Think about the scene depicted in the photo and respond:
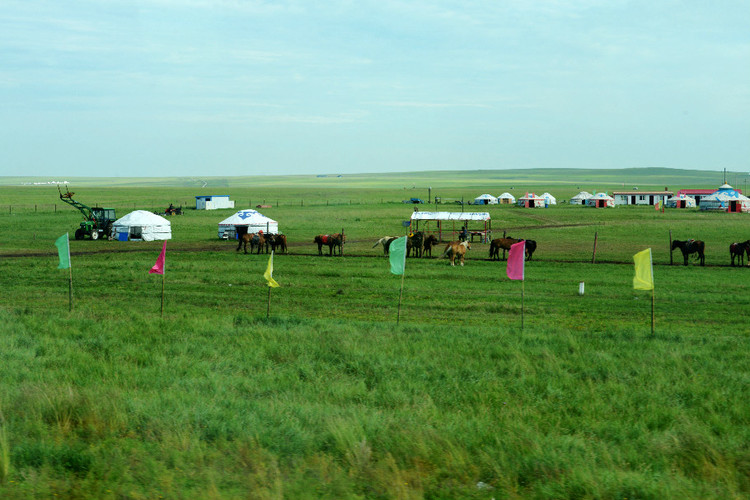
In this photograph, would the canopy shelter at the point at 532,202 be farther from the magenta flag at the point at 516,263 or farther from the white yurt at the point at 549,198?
the magenta flag at the point at 516,263

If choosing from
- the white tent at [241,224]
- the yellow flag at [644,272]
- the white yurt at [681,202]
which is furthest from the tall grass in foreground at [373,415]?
the white yurt at [681,202]

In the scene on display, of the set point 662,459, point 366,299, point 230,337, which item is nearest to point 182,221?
point 366,299

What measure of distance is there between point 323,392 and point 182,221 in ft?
180

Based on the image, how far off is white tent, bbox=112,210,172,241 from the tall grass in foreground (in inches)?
1180

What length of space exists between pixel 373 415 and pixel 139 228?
37894 millimetres

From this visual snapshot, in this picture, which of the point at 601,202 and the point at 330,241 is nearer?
the point at 330,241

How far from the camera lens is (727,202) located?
83.0 m

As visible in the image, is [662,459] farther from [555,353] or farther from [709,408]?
[555,353]

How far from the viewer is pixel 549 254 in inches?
1399

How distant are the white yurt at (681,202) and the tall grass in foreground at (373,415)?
8664 centimetres

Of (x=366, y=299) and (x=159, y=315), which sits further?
(x=366, y=299)

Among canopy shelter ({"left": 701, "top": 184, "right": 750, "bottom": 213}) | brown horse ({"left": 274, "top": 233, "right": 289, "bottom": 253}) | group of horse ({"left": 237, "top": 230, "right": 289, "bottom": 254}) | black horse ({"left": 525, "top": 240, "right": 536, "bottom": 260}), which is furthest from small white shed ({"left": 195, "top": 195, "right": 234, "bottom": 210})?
canopy shelter ({"left": 701, "top": 184, "right": 750, "bottom": 213})

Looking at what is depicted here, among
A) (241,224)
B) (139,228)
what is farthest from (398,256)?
(139,228)

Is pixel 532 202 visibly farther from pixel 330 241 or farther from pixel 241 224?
pixel 330 241
